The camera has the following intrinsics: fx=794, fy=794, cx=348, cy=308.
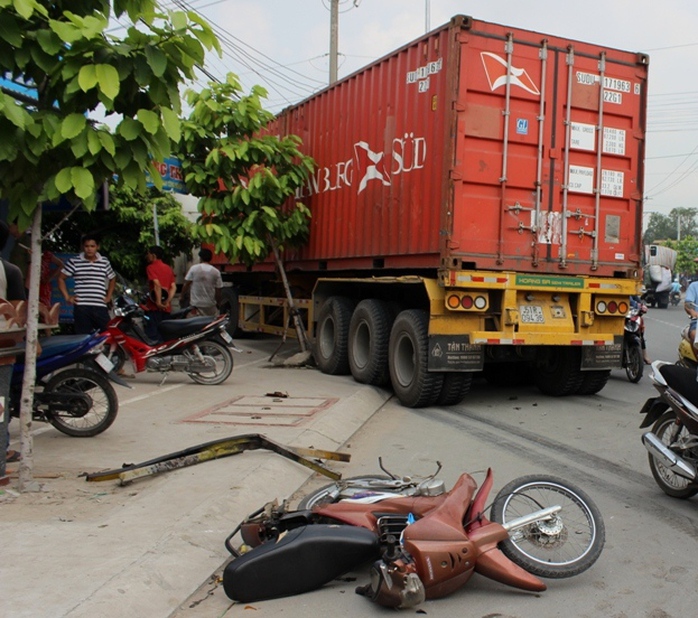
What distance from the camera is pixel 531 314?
8672 mm

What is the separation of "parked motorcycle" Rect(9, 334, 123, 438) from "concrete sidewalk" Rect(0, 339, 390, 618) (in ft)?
0.56

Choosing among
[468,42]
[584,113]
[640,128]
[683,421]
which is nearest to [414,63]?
[468,42]

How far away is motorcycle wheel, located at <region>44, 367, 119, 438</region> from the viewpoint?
21.3 ft

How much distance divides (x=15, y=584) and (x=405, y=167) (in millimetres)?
6820

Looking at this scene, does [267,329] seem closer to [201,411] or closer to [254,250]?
[254,250]

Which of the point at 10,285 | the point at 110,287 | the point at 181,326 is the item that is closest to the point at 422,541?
the point at 10,285

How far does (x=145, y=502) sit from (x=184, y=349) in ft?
17.0

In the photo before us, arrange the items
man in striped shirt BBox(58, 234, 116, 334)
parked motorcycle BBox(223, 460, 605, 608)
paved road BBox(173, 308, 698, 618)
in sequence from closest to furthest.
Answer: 1. parked motorcycle BBox(223, 460, 605, 608)
2. paved road BBox(173, 308, 698, 618)
3. man in striped shirt BBox(58, 234, 116, 334)

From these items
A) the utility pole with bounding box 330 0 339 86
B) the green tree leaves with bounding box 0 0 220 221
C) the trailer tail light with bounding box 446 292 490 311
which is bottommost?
the trailer tail light with bounding box 446 292 490 311

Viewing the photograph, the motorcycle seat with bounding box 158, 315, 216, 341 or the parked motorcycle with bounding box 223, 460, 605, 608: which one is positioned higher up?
the motorcycle seat with bounding box 158, 315, 216, 341

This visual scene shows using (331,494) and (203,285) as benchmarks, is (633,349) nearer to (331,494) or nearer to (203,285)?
(203,285)

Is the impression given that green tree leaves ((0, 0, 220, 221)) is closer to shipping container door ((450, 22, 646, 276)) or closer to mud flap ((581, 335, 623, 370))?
shipping container door ((450, 22, 646, 276))

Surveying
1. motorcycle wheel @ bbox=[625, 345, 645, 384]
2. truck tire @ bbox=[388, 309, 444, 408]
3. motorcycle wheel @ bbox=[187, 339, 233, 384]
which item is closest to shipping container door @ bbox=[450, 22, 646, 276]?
truck tire @ bbox=[388, 309, 444, 408]

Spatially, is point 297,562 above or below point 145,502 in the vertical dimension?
above
